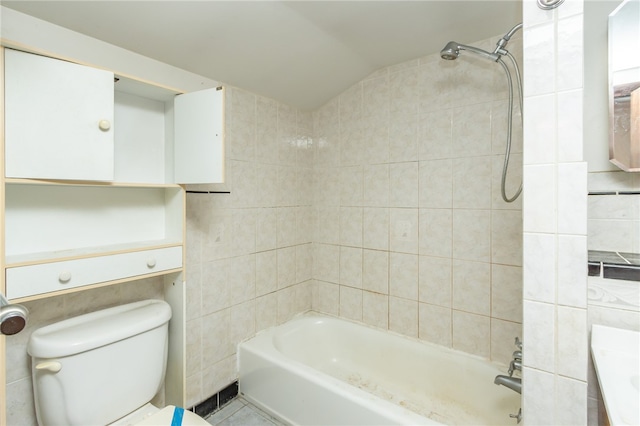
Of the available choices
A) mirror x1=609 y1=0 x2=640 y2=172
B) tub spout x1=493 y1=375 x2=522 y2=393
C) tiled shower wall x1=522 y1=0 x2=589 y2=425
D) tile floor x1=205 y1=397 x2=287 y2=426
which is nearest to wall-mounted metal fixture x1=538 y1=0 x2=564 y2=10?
tiled shower wall x1=522 y1=0 x2=589 y2=425

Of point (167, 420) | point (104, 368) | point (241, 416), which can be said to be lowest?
point (241, 416)

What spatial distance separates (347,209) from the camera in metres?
2.30

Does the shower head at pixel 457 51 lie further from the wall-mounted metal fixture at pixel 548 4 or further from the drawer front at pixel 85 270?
the drawer front at pixel 85 270

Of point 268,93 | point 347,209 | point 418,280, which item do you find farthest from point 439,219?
point 268,93

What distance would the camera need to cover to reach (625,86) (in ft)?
3.78

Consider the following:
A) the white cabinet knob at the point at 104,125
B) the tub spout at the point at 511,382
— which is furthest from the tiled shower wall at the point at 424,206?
the white cabinet knob at the point at 104,125

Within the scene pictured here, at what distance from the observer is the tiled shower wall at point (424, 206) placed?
170 centimetres

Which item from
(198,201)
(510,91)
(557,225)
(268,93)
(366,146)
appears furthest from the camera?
(366,146)

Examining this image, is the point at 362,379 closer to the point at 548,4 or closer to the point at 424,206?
the point at 424,206

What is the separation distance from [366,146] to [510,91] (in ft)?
2.99

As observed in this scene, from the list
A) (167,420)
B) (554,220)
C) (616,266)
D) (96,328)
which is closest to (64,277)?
(96,328)

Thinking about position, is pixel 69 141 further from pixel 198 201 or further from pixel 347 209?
pixel 347 209

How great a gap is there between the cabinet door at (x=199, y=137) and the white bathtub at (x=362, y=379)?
44.8 inches

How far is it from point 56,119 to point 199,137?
0.49 m
